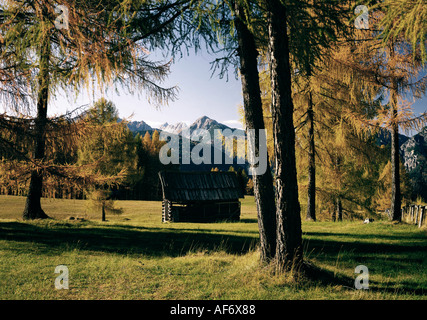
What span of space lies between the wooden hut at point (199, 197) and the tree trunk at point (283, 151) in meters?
16.9

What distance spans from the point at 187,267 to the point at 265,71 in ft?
30.8

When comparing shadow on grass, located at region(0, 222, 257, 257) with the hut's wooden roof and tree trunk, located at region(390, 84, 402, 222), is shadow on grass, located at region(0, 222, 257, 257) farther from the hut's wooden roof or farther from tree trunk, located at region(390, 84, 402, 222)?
the hut's wooden roof

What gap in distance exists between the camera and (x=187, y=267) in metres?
5.93

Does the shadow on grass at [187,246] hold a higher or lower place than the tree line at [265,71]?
lower

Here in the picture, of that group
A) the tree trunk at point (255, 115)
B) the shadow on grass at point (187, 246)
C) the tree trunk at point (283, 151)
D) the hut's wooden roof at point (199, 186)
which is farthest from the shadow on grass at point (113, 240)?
the hut's wooden roof at point (199, 186)

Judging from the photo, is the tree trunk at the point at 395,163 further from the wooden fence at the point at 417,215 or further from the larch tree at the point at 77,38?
the larch tree at the point at 77,38

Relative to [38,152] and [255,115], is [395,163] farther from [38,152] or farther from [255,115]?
[38,152]

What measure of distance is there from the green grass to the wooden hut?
38.7 feet

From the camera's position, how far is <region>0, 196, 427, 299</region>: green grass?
14.7 feet

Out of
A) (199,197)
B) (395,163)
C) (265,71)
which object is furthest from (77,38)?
(199,197)

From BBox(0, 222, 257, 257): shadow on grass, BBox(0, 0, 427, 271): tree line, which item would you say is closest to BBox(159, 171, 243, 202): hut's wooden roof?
BBox(0, 0, 427, 271): tree line

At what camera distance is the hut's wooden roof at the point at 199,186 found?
2220 centimetres
